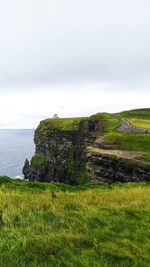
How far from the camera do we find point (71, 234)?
7.52 meters

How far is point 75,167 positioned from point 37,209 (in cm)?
10745

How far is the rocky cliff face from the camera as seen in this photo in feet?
366

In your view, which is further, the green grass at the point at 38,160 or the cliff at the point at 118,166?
the green grass at the point at 38,160

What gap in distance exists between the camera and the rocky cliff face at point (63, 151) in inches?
4397

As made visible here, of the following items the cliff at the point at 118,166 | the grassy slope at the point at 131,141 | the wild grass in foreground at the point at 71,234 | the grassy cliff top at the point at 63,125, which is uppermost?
the grassy cliff top at the point at 63,125

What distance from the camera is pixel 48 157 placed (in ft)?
435

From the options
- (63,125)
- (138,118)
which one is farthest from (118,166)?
(63,125)

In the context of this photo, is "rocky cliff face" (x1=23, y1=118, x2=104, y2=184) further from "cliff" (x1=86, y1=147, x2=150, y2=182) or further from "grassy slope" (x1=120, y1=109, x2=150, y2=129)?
"cliff" (x1=86, y1=147, x2=150, y2=182)

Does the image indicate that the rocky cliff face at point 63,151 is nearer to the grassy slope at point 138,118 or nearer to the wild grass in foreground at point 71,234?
the grassy slope at point 138,118

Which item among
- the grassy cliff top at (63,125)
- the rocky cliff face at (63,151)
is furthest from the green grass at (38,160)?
the grassy cliff top at (63,125)

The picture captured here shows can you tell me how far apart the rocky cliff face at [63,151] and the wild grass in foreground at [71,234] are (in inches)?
3560

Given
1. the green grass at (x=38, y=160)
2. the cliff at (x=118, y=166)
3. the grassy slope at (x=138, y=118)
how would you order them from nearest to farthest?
the cliff at (x=118, y=166) → the grassy slope at (x=138, y=118) → the green grass at (x=38, y=160)

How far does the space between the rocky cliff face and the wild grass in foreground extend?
9043 cm

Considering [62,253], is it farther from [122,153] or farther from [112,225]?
[122,153]
